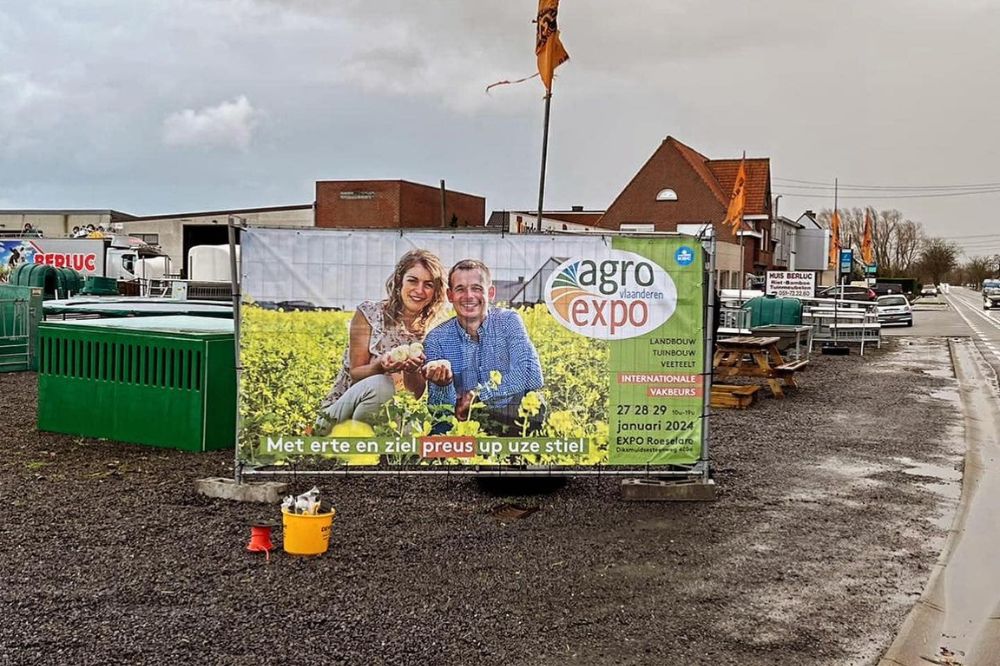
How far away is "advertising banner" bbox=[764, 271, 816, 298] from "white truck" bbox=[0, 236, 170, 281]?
25.8 m

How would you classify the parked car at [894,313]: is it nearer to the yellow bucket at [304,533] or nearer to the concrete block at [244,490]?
the concrete block at [244,490]

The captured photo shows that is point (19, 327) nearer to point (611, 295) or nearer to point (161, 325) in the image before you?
point (161, 325)

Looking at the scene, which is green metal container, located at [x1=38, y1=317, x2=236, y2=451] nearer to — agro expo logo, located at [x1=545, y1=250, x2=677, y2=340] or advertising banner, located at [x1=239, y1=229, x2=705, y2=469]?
advertising banner, located at [x1=239, y1=229, x2=705, y2=469]

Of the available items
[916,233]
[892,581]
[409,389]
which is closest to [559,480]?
[409,389]

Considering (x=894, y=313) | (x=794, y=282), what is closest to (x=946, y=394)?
(x=794, y=282)

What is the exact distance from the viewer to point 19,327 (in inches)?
677

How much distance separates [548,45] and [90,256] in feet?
118

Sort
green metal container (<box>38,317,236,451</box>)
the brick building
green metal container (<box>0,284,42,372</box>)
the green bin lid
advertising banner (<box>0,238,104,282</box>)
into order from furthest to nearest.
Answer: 1. the brick building
2. advertising banner (<box>0,238,104,282</box>)
3. green metal container (<box>0,284,42,372</box>)
4. the green bin lid
5. green metal container (<box>38,317,236,451</box>)

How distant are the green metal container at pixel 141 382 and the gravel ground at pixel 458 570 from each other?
1.16ft

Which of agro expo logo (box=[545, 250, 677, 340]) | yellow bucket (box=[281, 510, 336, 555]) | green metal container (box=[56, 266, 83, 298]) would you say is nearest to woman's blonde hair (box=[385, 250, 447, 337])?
agro expo logo (box=[545, 250, 677, 340])

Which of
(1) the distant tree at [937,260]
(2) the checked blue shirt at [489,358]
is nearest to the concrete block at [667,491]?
(2) the checked blue shirt at [489,358]

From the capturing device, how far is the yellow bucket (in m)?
6.07

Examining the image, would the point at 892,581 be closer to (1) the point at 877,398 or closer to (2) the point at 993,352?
(1) the point at 877,398

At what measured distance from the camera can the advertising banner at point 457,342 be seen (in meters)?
7.29
